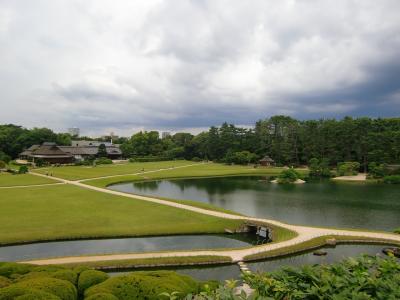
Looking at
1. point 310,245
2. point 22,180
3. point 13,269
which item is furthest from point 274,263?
point 22,180

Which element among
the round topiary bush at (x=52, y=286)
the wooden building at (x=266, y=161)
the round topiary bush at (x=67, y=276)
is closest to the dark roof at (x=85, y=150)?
the wooden building at (x=266, y=161)

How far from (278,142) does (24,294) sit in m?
94.8

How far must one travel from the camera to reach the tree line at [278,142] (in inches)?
3223

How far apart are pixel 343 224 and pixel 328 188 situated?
83.4 ft

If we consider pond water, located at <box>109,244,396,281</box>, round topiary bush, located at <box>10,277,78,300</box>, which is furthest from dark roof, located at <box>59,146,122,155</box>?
round topiary bush, located at <box>10,277,78,300</box>

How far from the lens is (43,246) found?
26.9 metres

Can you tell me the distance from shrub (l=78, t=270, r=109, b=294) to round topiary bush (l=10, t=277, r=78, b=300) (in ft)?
3.82

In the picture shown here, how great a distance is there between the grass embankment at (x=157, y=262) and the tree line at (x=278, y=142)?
6340 centimetres

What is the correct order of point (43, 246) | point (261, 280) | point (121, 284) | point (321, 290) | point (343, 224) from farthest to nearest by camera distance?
1. point (343, 224)
2. point (43, 246)
3. point (121, 284)
4. point (261, 280)
5. point (321, 290)

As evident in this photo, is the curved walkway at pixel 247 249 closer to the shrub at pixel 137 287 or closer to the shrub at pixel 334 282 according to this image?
the shrub at pixel 137 287

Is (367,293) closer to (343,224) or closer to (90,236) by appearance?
(90,236)

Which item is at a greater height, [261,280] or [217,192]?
[261,280]

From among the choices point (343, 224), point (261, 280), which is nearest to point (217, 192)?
point (343, 224)

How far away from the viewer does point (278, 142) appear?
333 feet
